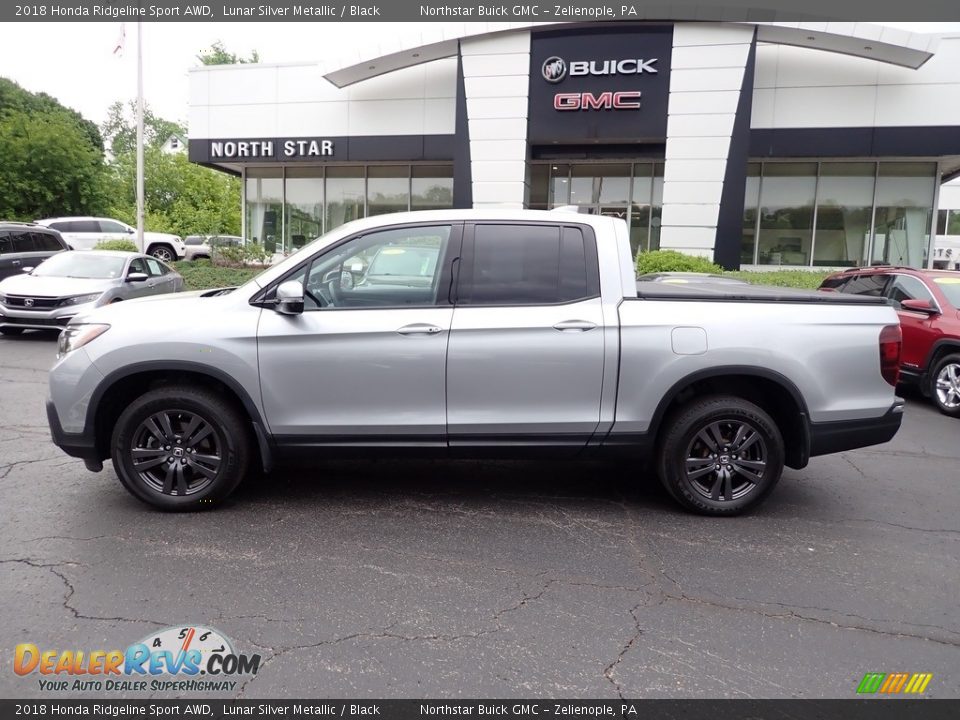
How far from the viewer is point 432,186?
74.3 ft

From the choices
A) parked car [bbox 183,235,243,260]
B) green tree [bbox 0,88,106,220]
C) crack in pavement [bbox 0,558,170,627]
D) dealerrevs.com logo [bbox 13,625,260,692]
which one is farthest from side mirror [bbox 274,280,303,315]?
green tree [bbox 0,88,106,220]

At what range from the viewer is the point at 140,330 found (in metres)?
4.31

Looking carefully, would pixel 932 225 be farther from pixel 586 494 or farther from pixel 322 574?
pixel 322 574

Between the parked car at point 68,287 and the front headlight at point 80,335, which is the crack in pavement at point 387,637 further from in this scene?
the parked car at point 68,287

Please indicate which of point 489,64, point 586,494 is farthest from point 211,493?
point 489,64

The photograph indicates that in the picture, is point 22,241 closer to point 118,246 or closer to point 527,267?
point 118,246

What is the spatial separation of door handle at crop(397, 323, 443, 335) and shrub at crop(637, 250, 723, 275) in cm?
1278

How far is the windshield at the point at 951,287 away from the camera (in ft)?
27.6

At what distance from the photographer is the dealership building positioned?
693 inches

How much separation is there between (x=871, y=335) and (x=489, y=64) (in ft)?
54.2

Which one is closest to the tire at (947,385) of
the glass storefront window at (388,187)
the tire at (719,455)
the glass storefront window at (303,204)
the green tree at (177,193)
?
the tire at (719,455)
